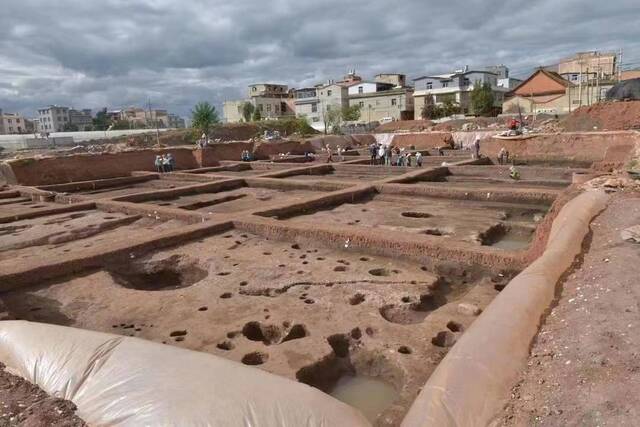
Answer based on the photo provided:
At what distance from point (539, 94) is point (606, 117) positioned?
23.0m

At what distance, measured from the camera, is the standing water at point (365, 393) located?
3705mm

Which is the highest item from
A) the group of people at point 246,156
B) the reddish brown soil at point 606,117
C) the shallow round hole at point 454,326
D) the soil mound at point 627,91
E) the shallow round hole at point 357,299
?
the soil mound at point 627,91

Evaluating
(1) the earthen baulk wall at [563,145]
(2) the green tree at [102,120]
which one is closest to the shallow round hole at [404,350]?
(1) the earthen baulk wall at [563,145]

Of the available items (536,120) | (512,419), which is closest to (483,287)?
(512,419)

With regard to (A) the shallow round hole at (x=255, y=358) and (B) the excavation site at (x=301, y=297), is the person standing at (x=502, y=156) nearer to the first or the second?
(B) the excavation site at (x=301, y=297)

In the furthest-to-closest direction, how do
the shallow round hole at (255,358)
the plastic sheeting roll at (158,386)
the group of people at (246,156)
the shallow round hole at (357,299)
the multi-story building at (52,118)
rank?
the multi-story building at (52,118) < the group of people at (246,156) < the shallow round hole at (357,299) < the shallow round hole at (255,358) < the plastic sheeting roll at (158,386)

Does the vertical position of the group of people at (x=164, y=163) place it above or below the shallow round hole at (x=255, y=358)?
above

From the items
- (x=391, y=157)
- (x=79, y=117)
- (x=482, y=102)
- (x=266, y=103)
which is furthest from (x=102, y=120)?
(x=391, y=157)

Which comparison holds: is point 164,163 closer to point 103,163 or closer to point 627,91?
point 103,163

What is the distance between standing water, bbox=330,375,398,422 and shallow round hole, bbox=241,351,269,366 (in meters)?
0.65

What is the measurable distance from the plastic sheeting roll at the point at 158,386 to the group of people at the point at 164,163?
18054mm

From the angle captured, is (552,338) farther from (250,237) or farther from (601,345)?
(250,237)

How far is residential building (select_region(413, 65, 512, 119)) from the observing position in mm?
50750

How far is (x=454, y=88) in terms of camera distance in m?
53.0
